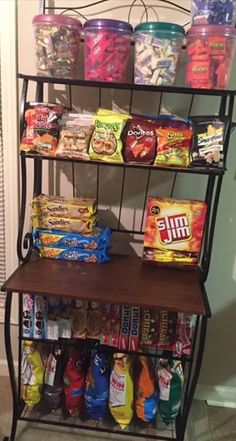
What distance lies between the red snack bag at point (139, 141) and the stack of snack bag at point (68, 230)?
0.27 metres

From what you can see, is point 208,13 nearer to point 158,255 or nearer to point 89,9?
point 89,9

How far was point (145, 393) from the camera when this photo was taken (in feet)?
4.88

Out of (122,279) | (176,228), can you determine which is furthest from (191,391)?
(176,228)

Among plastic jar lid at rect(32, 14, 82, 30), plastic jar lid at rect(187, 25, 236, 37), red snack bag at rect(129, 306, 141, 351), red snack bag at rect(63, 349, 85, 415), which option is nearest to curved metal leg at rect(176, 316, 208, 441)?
red snack bag at rect(129, 306, 141, 351)

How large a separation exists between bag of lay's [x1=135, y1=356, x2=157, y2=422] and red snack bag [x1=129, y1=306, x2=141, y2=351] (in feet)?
0.30

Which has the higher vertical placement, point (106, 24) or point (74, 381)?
point (106, 24)

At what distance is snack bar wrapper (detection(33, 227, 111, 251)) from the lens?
4.62ft

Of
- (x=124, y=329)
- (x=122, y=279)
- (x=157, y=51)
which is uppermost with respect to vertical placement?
(x=157, y=51)

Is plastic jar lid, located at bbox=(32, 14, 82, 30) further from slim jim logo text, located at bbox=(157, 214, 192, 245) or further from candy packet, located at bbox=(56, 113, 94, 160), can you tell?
slim jim logo text, located at bbox=(157, 214, 192, 245)

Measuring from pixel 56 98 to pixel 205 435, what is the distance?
4.68 ft

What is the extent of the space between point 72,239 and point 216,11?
0.83 metres

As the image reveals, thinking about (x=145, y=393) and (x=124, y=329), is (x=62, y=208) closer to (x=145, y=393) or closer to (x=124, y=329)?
(x=124, y=329)

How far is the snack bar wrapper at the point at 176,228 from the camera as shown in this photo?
4.49 ft

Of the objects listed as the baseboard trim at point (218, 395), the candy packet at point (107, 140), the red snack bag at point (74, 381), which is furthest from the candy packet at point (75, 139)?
the baseboard trim at point (218, 395)
